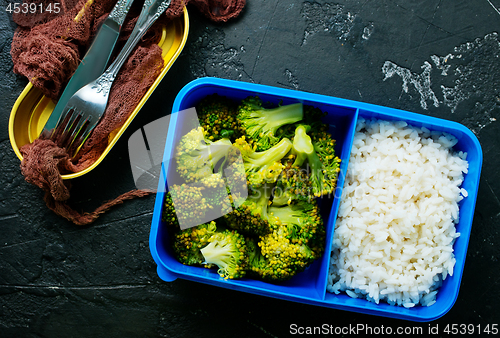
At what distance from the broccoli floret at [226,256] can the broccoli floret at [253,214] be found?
3.9 inches

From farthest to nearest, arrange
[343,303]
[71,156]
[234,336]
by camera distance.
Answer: [234,336] < [71,156] < [343,303]

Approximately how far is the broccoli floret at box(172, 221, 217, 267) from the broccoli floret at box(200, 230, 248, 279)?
4 cm

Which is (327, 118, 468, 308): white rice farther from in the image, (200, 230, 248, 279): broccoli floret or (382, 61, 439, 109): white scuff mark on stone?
(200, 230, 248, 279): broccoli floret

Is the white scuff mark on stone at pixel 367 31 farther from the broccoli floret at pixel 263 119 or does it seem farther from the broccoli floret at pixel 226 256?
the broccoli floret at pixel 226 256

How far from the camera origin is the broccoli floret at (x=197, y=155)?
1622mm

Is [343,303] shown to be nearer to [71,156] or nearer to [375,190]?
[375,190]

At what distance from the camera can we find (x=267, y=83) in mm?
2008

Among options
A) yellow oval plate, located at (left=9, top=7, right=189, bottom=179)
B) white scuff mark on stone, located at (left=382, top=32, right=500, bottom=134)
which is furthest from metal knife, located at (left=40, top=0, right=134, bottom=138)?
white scuff mark on stone, located at (left=382, top=32, right=500, bottom=134)

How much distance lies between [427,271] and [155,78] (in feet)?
6.44

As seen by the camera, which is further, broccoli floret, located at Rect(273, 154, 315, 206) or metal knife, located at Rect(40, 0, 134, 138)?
metal knife, located at Rect(40, 0, 134, 138)

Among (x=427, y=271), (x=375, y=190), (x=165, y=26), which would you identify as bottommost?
(x=427, y=271)

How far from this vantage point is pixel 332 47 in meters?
2.02

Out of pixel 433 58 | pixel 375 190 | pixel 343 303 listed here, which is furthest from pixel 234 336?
pixel 433 58

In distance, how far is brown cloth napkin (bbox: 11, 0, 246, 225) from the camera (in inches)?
69.7
